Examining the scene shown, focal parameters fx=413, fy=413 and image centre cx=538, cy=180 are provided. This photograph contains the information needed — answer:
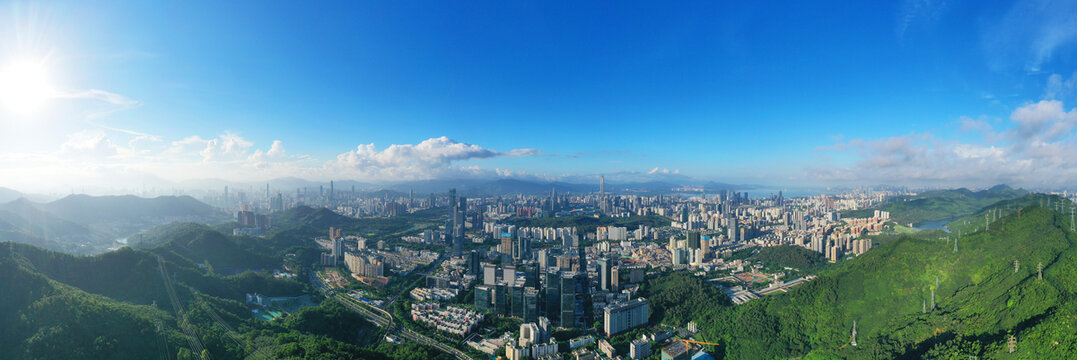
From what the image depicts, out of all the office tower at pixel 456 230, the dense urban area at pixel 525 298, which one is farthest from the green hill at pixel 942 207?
the office tower at pixel 456 230

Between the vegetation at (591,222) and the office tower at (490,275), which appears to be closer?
the office tower at (490,275)

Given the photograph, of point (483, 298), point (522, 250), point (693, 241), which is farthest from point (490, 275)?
point (693, 241)

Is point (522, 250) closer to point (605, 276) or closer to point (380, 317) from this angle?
point (605, 276)

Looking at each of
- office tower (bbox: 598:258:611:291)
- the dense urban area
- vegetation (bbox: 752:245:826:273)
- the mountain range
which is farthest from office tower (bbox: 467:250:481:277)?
the mountain range

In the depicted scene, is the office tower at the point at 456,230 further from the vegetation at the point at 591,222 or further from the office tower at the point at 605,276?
the office tower at the point at 605,276

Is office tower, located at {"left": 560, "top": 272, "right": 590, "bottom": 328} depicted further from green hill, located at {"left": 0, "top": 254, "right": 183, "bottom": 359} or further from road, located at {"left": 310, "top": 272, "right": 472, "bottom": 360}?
green hill, located at {"left": 0, "top": 254, "right": 183, "bottom": 359}

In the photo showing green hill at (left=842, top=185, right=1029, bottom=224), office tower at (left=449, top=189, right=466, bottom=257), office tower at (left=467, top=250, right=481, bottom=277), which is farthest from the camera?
green hill at (left=842, top=185, right=1029, bottom=224)

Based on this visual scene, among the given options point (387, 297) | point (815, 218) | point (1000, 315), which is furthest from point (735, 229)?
point (387, 297)
